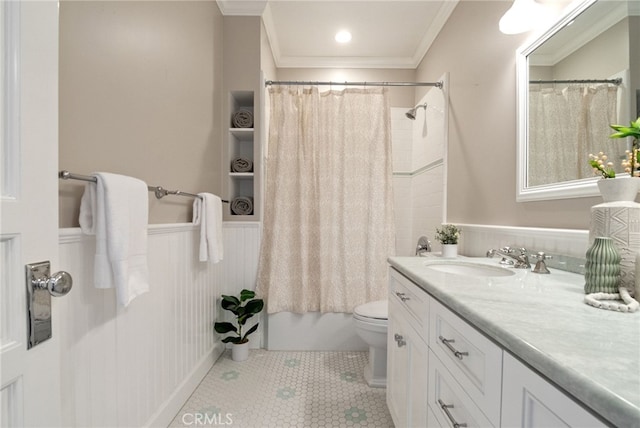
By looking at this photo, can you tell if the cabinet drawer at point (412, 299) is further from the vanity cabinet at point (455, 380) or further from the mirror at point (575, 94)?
the mirror at point (575, 94)

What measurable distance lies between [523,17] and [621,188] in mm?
911

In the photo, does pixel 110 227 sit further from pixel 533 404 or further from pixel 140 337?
pixel 533 404

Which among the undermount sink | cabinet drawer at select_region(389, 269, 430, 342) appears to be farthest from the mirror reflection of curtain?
cabinet drawer at select_region(389, 269, 430, 342)

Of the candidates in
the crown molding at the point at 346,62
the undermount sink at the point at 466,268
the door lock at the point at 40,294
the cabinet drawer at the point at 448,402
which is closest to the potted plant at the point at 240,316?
the undermount sink at the point at 466,268

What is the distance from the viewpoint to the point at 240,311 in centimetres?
197

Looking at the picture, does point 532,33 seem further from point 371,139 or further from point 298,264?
point 298,264

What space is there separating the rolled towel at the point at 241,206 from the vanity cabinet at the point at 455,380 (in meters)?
1.28

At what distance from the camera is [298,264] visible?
2.17 metres

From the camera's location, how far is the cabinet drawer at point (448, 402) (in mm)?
616

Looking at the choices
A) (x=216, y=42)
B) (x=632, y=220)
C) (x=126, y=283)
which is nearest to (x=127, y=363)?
(x=126, y=283)

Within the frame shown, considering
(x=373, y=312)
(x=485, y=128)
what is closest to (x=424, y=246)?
(x=373, y=312)

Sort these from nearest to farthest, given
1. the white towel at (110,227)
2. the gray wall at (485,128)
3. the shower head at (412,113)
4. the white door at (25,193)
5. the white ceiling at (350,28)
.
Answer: the white door at (25,193) < the white towel at (110,227) < the gray wall at (485,128) < the white ceiling at (350,28) < the shower head at (412,113)

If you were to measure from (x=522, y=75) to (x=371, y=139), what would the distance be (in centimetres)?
102

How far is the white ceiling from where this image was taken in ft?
6.84
